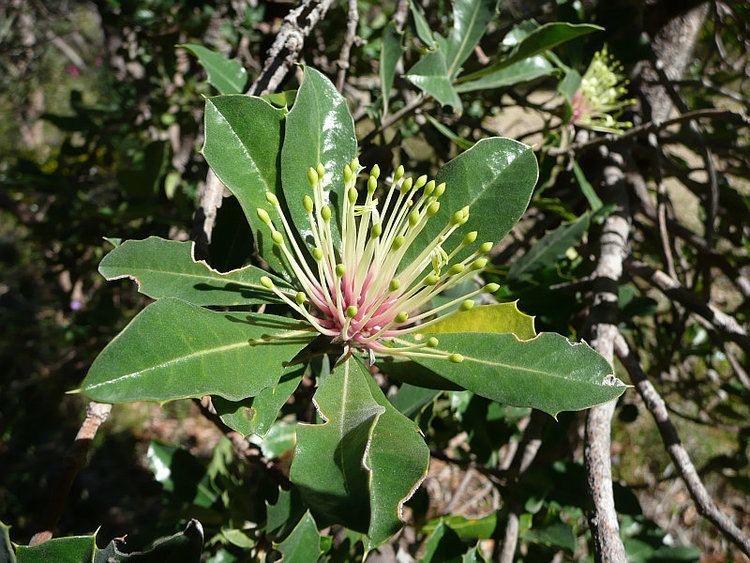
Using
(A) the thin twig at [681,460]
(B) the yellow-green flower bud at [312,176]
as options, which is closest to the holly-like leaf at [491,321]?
(B) the yellow-green flower bud at [312,176]

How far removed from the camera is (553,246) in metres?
1.16

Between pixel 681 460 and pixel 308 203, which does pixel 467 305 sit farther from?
pixel 681 460

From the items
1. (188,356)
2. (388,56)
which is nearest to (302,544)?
(188,356)

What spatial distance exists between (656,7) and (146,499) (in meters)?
3.15

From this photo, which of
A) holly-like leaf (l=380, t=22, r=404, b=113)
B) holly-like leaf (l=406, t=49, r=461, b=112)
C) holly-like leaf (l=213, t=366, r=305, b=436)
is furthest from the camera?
holly-like leaf (l=380, t=22, r=404, b=113)

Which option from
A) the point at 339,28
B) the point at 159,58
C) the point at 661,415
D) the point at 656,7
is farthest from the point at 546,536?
the point at 159,58

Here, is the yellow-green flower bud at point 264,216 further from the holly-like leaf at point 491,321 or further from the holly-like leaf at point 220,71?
the holly-like leaf at point 220,71

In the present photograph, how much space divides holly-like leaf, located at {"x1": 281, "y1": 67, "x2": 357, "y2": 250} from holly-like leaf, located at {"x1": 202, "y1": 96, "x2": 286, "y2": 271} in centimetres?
3

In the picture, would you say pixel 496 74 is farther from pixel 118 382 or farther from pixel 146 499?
pixel 146 499

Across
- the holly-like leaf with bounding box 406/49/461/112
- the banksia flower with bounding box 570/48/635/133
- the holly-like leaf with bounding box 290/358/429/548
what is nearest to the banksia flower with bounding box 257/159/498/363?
the holly-like leaf with bounding box 290/358/429/548

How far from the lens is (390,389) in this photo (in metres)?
1.33

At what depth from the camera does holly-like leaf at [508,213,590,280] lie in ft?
3.78

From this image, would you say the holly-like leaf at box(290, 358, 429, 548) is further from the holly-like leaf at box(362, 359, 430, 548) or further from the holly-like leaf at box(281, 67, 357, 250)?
the holly-like leaf at box(281, 67, 357, 250)

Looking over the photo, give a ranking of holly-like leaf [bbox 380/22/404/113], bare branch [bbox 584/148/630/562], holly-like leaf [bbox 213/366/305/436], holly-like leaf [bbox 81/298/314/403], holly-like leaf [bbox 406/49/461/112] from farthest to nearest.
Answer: holly-like leaf [bbox 380/22/404/113]
holly-like leaf [bbox 406/49/461/112]
bare branch [bbox 584/148/630/562]
holly-like leaf [bbox 213/366/305/436]
holly-like leaf [bbox 81/298/314/403]
